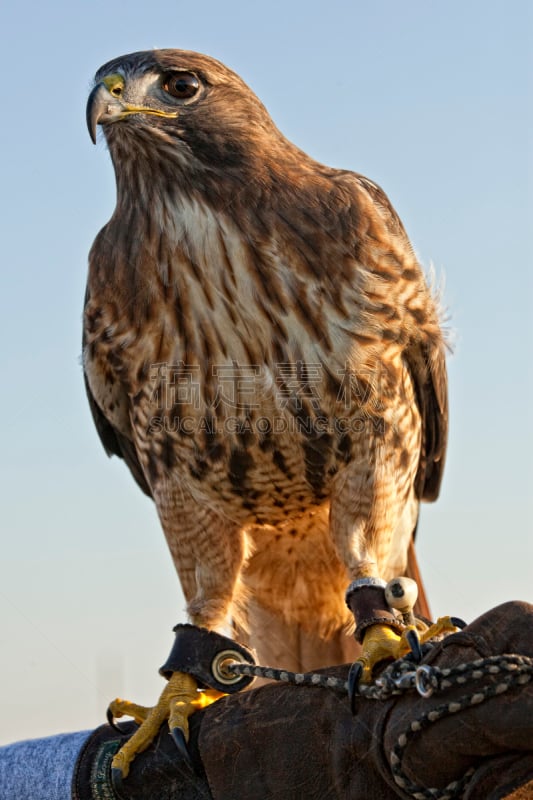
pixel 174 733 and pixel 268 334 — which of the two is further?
pixel 268 334

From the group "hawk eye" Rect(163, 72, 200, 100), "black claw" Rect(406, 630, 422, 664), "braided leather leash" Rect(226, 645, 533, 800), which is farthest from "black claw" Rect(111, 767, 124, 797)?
"hawk eye" Rect(163, 72, 200, 100)

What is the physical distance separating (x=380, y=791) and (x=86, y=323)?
8.62ft

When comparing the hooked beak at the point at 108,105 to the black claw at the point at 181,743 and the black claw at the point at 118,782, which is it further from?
the black claw at the point at 118,782

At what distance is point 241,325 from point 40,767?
197 centimetres

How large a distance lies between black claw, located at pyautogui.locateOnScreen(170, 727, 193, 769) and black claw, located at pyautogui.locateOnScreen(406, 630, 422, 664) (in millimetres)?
1016

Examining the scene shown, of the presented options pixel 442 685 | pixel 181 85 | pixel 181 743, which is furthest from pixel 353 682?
pixel 181 85

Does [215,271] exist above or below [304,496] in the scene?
above

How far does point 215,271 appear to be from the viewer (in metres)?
4.36

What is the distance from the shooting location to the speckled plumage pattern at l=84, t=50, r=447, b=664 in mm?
4316

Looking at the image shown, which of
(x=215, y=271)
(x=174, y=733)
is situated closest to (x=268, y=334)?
(x=215, y=271)

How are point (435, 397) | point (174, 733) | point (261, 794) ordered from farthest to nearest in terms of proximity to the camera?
1. point (435, 397)
2. point (174, 733)
3. point (261, 794)

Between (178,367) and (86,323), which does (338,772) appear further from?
(86,323)

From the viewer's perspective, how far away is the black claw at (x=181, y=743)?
3748mm

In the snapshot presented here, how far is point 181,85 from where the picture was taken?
4.54 meters
